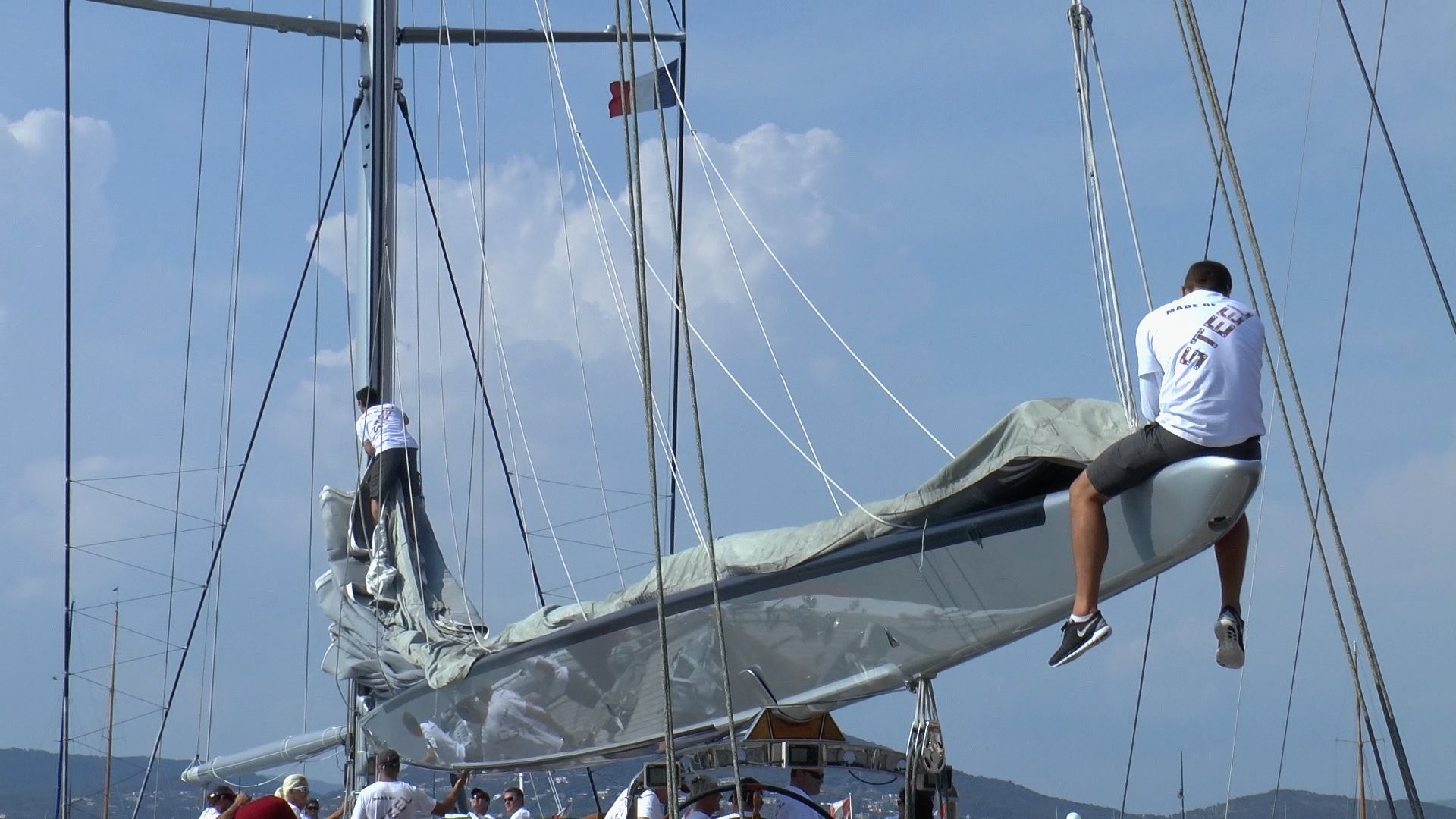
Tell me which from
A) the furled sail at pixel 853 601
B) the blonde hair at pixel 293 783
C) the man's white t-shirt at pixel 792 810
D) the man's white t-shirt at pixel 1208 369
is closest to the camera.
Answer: the man's white t-shirt at pixel 1208 369

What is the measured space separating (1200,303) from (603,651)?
346cm

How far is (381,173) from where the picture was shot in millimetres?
12477

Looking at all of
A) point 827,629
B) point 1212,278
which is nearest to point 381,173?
point 827,629

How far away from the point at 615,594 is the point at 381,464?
11.8 ft

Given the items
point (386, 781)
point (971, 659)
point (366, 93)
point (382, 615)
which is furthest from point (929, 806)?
point (366, 93)

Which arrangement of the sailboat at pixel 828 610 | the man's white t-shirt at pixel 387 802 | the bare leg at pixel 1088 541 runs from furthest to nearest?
the man's white t-shirt at pixel 387 802 < the sailboat at pixel 828 610 < the bare leg at pixel 1088 541

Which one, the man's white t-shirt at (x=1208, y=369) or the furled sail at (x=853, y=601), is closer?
the man's white t-shirt at (x=1208, y=369)

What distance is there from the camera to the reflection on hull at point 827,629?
5445 millimetres

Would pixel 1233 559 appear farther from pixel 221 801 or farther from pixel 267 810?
pixel 221 801

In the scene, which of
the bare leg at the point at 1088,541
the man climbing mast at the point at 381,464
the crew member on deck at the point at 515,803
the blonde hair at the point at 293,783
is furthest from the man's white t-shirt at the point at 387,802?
the bare leg at the point at 1088,541

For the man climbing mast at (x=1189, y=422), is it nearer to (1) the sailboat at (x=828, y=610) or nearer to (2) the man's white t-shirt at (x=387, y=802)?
(1) the sailboat at (x=828, y=610)

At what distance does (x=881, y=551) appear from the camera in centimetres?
630

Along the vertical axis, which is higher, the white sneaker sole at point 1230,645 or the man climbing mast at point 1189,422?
the man climbing mast at point 1189,422

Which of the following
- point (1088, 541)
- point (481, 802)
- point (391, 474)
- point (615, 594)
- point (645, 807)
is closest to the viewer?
point (1088, 541)
